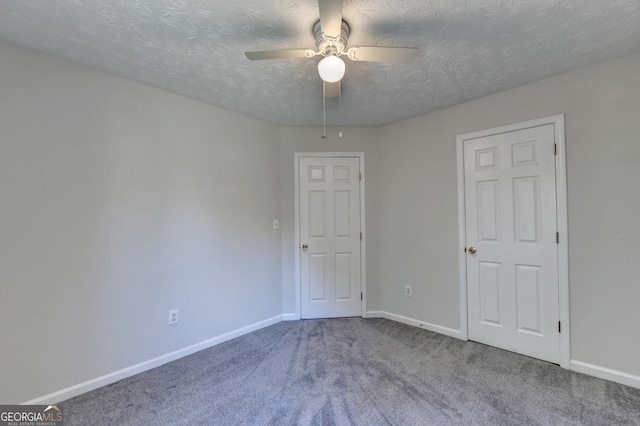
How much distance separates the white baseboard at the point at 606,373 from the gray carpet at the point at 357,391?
2.0 inches

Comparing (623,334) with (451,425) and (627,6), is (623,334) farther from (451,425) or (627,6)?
(627,6)

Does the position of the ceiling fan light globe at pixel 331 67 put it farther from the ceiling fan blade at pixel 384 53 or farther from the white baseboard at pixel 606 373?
the white baseboard at pixel 606 373

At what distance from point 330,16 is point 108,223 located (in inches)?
84.6

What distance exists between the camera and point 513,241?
262 centimetres

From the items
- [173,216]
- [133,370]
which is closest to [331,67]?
[173,216]

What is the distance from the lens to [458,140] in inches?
116

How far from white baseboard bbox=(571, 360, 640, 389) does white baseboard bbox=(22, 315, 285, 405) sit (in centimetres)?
289

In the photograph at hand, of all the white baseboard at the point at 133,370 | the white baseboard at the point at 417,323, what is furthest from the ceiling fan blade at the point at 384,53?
the white baseboard at the point at 133,370

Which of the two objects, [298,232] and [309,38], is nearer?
[309,38]

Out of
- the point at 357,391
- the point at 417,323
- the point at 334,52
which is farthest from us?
the point at 417,323

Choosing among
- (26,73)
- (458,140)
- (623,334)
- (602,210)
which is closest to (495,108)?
(458,140)

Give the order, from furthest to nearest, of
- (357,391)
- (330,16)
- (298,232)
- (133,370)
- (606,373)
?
(298,232) → (133,370) → (606,373) → (357,391) → (330,16)

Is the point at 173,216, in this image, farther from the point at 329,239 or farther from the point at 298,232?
the point at 329,239

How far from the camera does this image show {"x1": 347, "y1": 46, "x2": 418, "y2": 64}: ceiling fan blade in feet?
5.17
